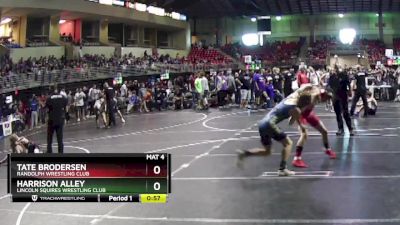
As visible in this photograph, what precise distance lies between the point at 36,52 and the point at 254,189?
99.5ft

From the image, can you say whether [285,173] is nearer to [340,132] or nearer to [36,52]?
[340,132]

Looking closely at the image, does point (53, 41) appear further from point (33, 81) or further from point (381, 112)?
point (381, 112)

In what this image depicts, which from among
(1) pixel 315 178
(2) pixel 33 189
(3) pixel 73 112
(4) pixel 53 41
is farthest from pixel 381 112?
(4) pixel 53 41

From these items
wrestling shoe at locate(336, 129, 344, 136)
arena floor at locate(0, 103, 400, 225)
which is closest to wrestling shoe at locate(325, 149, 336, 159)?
arena floor at locate(0, 103, 400, 225)

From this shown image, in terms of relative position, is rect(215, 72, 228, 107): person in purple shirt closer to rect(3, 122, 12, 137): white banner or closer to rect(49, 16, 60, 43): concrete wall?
rect(3, 122, 12, 137): white banner

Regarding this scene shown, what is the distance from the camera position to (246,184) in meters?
8.55

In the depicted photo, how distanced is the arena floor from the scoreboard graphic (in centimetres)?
173

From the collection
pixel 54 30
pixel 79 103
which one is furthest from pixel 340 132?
pixel 54 30

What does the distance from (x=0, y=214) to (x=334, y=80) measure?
9.80m

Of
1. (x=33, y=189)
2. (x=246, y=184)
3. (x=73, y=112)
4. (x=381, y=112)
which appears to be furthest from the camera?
(x=73, y=112)

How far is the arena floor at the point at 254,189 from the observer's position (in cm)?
671

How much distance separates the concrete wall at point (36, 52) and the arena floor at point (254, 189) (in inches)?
799

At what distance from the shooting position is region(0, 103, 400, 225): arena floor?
671cm

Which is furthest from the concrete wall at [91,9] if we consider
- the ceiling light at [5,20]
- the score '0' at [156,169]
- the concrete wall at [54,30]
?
the score '0' at [156,169]
